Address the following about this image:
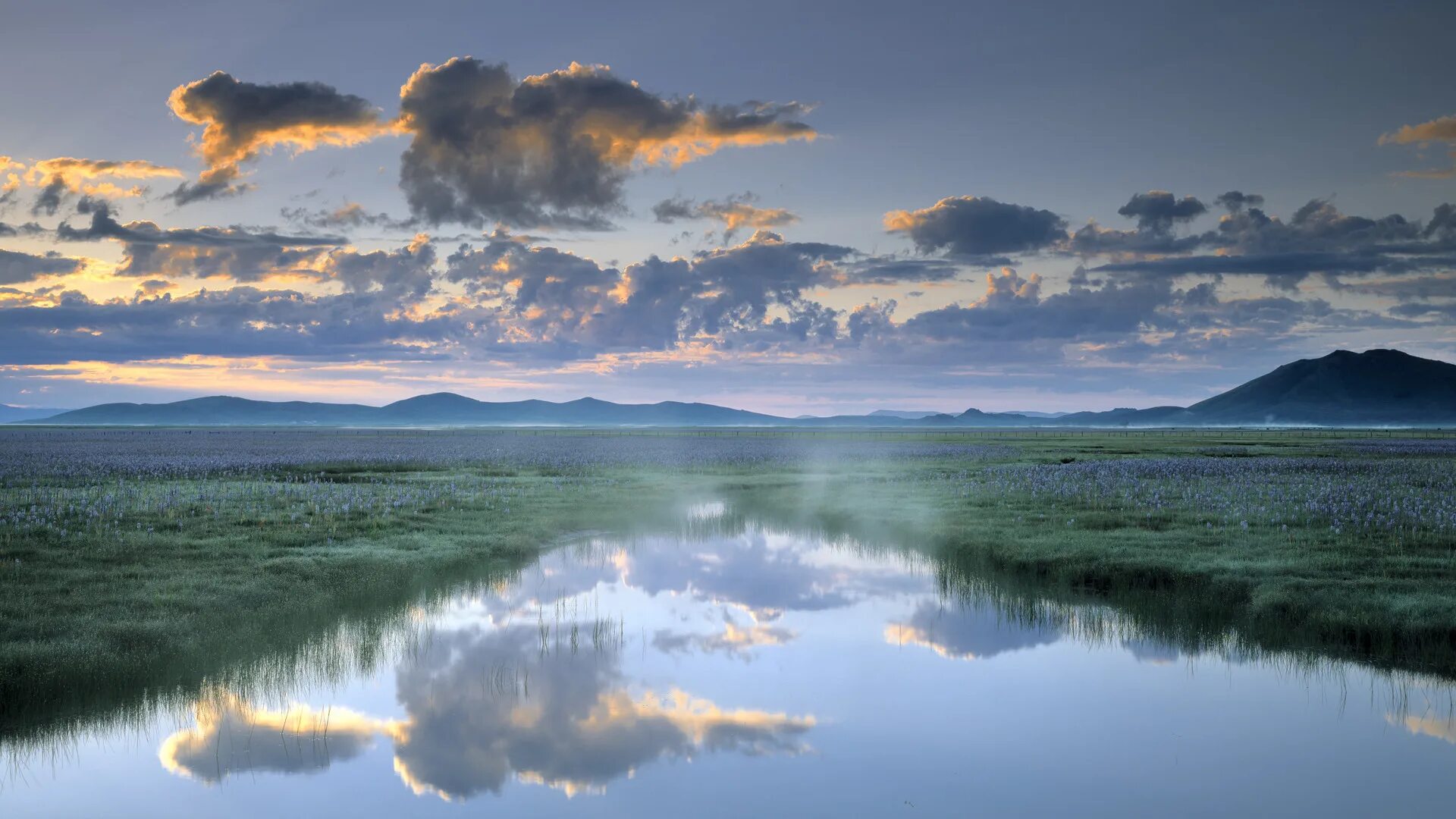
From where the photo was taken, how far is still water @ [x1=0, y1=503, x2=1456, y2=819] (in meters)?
9.12

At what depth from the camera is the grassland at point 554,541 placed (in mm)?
13934

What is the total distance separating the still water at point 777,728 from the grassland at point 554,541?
1688 millimetres

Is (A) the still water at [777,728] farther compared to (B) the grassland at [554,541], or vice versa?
(B) the grassland at [554,541]

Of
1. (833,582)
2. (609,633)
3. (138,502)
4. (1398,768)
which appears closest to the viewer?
(1398,768)

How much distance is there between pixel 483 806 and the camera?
8.98 meters

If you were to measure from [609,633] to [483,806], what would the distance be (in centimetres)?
715

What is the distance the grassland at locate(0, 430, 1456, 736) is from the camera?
13.9 metres

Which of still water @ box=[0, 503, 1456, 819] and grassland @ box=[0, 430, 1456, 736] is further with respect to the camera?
grassland @ box=[0, 430, 1456, 736]

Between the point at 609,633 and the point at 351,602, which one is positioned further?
the point at 351,602

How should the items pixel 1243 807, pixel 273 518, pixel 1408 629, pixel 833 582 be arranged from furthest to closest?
1. pixel 273 518
2. pixel 833 582
3. pixel 1408 629
4. pixel 1243 807

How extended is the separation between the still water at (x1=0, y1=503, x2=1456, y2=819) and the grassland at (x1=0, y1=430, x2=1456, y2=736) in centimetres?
169

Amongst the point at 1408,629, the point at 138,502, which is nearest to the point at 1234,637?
the point at 1408,629

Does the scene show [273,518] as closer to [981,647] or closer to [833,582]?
[833,582]

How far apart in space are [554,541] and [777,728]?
17744 millimetres
